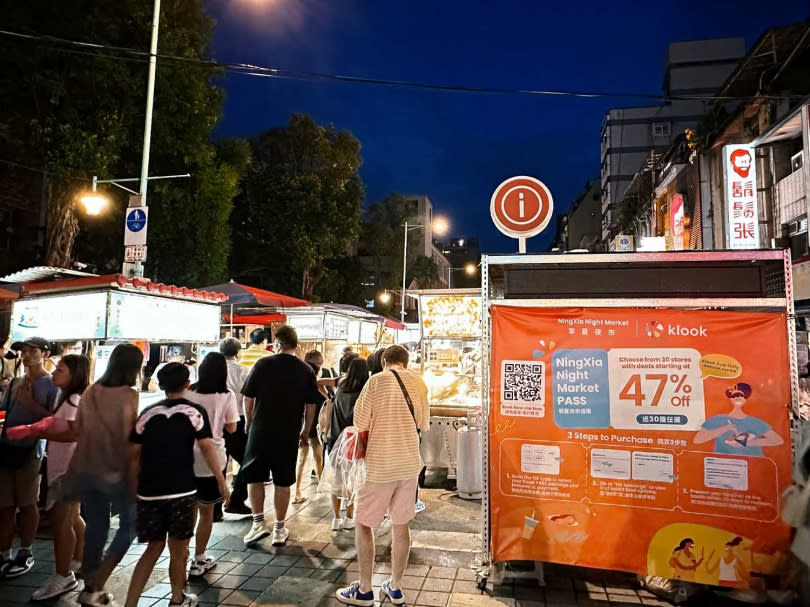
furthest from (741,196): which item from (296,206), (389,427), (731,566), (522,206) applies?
(296,206)

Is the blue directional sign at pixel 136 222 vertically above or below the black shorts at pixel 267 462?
above

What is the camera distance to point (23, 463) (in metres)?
4.39

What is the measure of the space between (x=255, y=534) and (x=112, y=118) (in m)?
14.7

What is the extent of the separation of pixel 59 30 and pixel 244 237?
1664 centimetres

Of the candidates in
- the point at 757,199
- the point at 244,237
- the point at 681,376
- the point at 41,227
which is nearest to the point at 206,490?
the point at 681,376

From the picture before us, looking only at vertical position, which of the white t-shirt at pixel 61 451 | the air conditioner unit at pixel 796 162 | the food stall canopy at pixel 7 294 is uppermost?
the air conditioner unit at pixel 796 162

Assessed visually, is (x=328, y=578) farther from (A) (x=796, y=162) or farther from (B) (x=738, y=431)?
(A) (x=796, y=162)

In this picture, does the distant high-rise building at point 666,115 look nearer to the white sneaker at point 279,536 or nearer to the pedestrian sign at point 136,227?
the pedestrian sign at point 136,227

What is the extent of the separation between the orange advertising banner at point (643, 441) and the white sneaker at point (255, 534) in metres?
2.47

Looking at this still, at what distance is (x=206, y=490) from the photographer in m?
4.46

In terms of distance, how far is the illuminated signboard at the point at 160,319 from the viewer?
19.9 ft

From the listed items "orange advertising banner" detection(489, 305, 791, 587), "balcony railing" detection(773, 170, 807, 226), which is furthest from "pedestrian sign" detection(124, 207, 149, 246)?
"balcony railing" detection(773, 170, 807, 226)

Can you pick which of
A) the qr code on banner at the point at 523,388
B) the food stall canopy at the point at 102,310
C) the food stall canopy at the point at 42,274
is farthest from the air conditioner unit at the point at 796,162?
the food stall canopy at the point at 42,274

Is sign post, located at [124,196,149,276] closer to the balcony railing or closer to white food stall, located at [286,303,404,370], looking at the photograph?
white food stall, located at [286,303,404,370]
